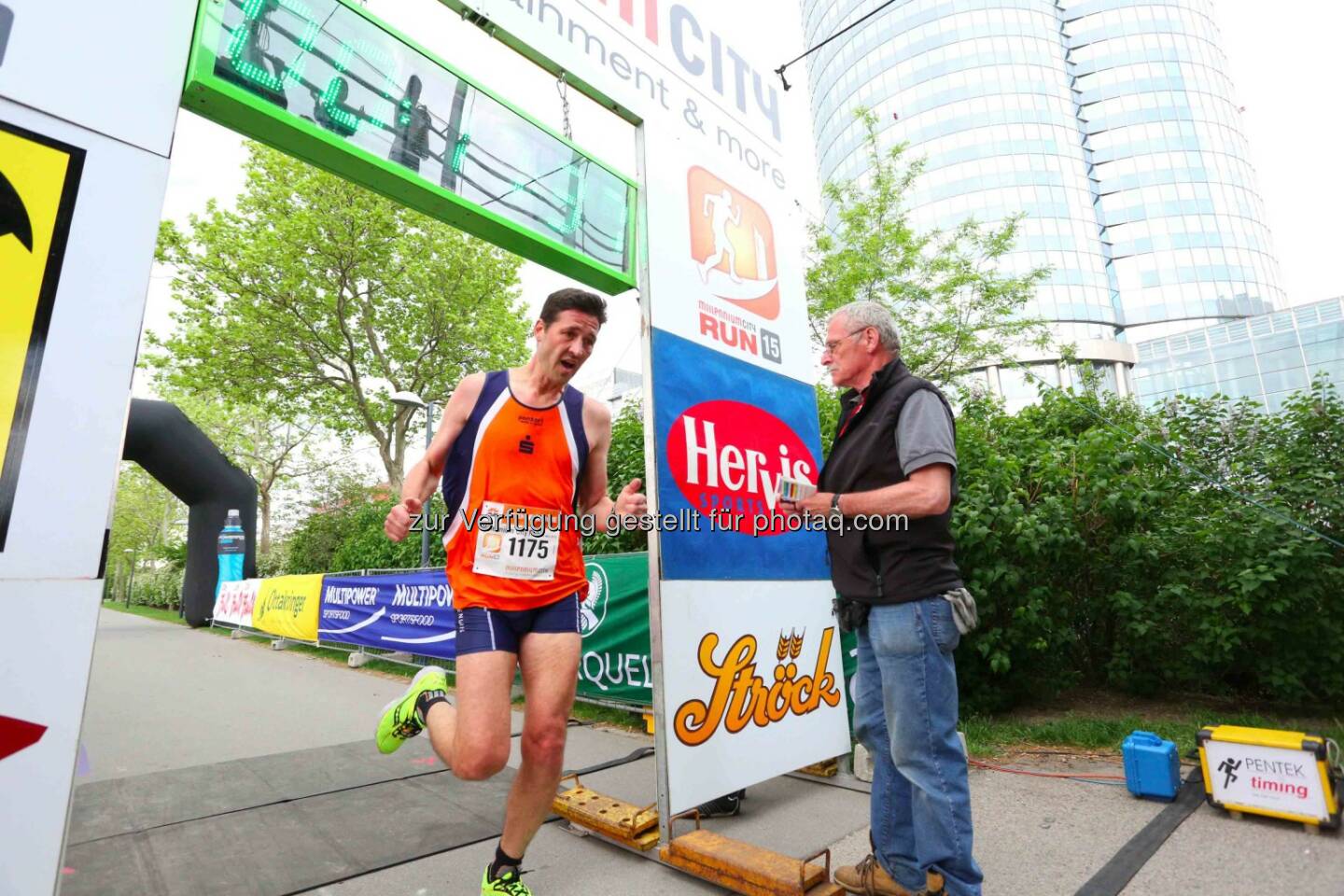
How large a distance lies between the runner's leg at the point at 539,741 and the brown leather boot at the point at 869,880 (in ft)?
3.58

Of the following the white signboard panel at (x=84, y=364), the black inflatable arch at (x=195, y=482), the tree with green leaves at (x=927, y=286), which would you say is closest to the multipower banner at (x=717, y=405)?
the white signboard panel at (x=84, y=364)

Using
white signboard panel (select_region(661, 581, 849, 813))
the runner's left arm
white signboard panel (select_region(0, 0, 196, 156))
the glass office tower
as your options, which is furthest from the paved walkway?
the glass office tower

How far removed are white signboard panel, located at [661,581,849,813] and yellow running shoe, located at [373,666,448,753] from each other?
979mm

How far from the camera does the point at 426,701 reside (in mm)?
2543

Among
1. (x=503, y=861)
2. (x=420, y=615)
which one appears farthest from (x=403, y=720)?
(x=420, y=615)

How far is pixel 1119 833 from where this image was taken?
2.89 metres

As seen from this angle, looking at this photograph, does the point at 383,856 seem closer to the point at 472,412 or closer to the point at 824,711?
the point at 472,412

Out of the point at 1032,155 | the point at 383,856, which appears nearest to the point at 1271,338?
the point at 1032,155

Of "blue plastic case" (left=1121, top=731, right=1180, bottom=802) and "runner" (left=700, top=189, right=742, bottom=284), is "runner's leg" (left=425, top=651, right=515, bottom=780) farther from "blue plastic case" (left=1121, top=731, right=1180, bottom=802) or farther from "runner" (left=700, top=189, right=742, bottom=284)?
"blue plastic case" (left=1121, top=731, right=1180, bottom=802)

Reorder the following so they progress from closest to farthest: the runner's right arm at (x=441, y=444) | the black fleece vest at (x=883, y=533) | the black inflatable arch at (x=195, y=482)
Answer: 1. the black fleece vest at (x=883, y=533)
2. the runner's right arm at (x=441, y=444)
3. the black inflatable arch at (x=195, y=482)

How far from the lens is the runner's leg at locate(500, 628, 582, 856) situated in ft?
7.55

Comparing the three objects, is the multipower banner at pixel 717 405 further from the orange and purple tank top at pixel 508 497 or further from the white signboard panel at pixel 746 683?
the orange and purple tank top at pixel 508 497

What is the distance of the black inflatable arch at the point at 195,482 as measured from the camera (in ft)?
45.9

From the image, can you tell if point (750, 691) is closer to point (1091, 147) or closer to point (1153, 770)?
point (1153, 770)
